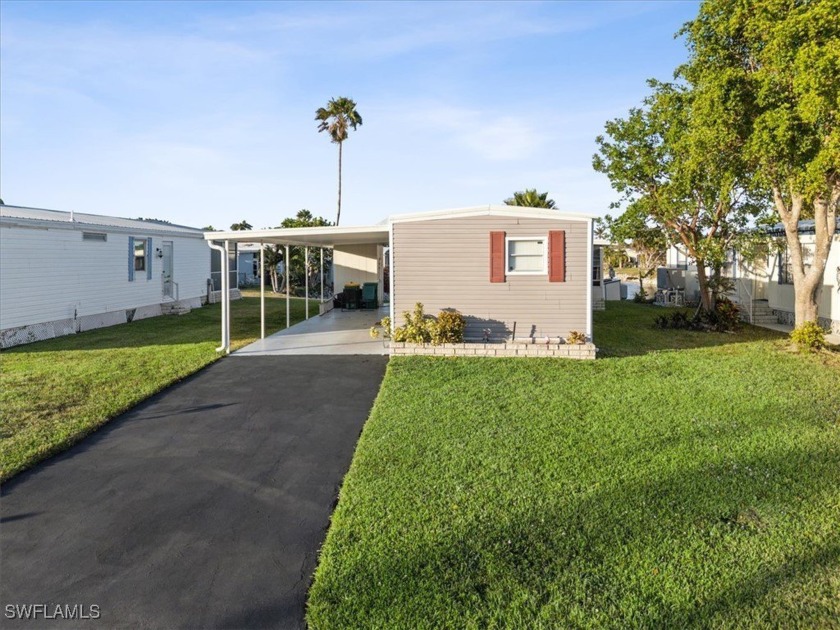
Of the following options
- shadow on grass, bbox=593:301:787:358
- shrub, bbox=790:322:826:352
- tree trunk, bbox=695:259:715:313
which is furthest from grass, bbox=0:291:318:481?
tree trunk, bbox=695:259:715:313

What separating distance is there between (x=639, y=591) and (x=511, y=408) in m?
3.71

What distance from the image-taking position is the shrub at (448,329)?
34.1ft

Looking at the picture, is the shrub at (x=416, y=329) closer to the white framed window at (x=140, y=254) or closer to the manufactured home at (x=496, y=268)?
the manufactured home at (x=496, y=268)

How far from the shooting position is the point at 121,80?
13703mm

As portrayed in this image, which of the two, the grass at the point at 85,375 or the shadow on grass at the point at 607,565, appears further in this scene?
the grass at the point at 85,375

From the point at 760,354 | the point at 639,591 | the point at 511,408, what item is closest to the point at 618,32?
the point at 760,354

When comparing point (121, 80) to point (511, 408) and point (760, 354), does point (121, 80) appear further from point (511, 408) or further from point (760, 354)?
point (760, 354)

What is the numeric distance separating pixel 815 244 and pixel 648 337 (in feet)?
12.9

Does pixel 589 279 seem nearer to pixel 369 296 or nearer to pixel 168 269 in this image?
pixel 369 296

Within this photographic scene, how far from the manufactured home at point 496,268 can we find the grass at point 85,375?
9.74 ft

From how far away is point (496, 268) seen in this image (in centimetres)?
1068

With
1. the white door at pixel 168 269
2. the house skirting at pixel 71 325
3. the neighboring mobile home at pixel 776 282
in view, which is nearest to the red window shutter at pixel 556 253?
the neighboring mobile home at pixel 776 282

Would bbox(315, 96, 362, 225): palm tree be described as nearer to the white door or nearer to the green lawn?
the white door

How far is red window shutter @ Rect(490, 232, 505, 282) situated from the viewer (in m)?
10.6
